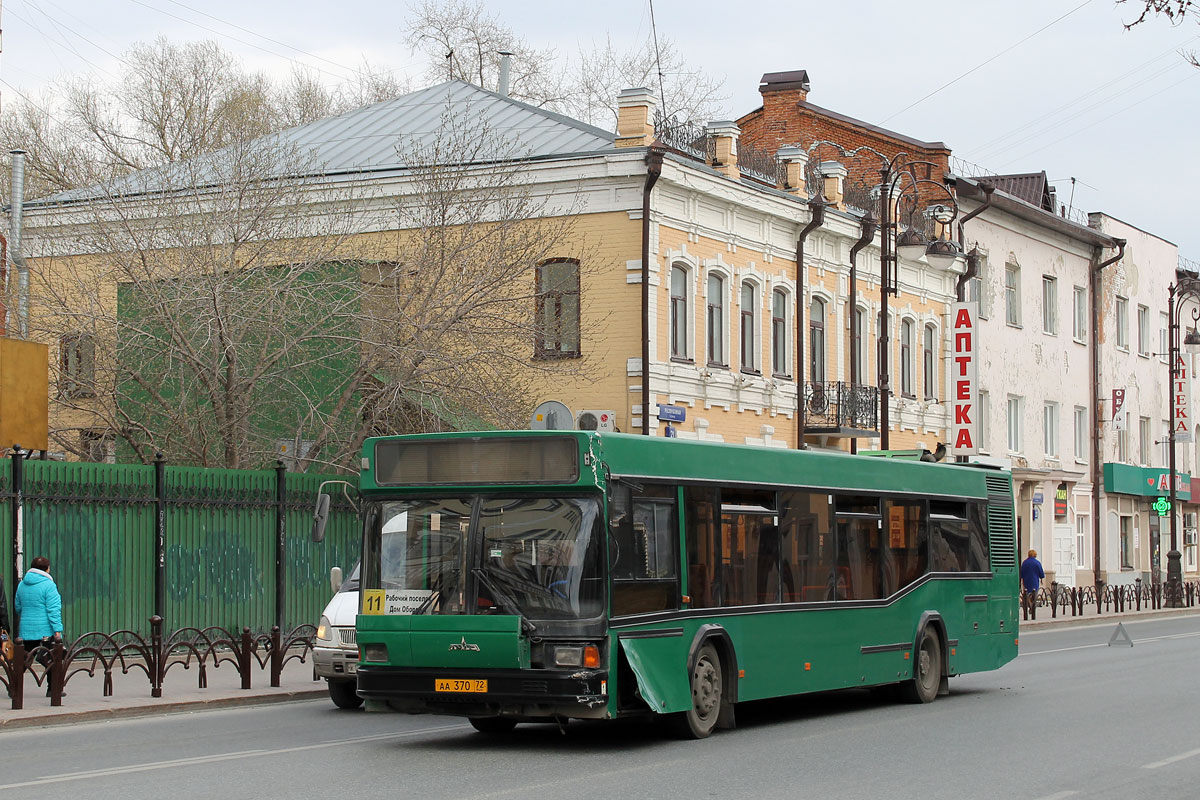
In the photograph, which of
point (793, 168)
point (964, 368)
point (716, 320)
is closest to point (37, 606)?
point (716, 320)

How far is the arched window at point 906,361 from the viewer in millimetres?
42219

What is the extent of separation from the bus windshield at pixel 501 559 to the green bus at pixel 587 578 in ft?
0.04

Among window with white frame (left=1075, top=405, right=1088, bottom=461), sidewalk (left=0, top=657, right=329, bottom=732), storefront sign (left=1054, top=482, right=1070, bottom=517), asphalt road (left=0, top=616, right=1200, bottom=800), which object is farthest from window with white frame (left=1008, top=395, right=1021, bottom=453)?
sidewalk (left=0, top=657, right=329, bottom=732)

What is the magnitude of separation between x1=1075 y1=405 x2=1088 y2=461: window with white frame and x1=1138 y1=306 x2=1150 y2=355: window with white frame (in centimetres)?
582

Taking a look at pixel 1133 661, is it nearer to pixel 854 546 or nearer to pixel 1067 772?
pixel 854 546

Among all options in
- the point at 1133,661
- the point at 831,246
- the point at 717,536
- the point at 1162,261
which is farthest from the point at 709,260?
the point at 1162,261

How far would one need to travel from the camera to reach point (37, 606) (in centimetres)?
1786

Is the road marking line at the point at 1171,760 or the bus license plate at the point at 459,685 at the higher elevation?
the bus license plate at the point at 459,685

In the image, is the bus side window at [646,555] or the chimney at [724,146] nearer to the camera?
the bus side window at [646,555]

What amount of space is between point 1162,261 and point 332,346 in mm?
41618

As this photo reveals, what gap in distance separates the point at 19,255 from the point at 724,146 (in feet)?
48.6

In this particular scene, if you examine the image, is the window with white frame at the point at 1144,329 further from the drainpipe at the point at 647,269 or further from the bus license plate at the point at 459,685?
the bus license plate at the point at 459,685

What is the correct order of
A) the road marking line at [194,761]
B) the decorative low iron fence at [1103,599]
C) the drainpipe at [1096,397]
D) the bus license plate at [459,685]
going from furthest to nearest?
the drainpipe at [1096,397]
the decorative low iron fence at [1103,599]
the bus license plate at [459,685]
the road marking line at [194,761]

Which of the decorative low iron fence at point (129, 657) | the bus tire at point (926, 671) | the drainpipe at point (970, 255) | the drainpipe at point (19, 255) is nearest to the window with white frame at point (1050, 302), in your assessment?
the drainpipe at point (970, 255)
